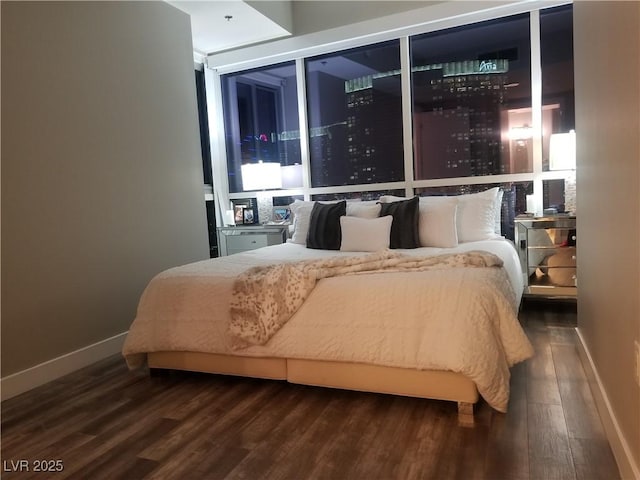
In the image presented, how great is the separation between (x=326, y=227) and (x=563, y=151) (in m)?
1.97

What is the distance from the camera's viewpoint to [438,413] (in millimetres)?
2068

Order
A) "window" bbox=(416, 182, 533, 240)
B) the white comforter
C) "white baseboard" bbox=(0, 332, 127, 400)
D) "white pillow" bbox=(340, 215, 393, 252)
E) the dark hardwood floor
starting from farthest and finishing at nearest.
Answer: "window" bbox=(416, 182, 533, 240) → "white pillow" bbox=(340, 215, 393, 252) → "white baseboard" bbox=(0, 332, 127, 400) → the white comforter → the dark hardwood floor

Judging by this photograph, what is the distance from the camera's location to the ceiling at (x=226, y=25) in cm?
397

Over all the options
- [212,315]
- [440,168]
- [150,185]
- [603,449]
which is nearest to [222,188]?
[150,185]

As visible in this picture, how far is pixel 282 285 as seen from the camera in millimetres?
2365

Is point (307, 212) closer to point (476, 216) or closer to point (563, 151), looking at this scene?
point (476, 216)

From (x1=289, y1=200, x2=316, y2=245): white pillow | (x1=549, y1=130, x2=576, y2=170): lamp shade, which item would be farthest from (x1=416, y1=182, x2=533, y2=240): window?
(x1=289, y1=200, x2=316, y2=245): white pillow

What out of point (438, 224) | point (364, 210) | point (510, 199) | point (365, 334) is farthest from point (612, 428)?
point (510, 199)

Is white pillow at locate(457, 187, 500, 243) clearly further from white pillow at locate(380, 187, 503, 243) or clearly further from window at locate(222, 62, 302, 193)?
window at locate(222, 62, 302, 193)

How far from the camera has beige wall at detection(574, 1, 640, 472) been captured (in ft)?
4.30

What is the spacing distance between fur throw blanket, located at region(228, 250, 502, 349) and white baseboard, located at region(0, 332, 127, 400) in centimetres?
130

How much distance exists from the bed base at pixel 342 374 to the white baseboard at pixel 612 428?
492mm

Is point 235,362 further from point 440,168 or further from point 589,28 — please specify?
point 440,168

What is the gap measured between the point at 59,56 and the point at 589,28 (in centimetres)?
304
